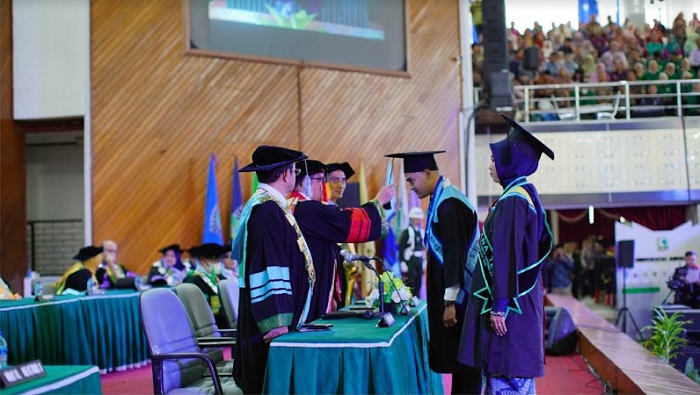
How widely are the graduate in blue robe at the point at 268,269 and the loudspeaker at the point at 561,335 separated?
591 centimetres

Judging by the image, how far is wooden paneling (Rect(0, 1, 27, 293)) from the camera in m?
11.5

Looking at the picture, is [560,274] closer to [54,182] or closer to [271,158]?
[54,182]

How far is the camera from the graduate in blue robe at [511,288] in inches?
154

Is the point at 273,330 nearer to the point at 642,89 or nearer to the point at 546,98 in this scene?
the point at 546,98

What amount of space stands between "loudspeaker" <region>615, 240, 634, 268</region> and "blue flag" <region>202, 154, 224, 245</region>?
629 cm

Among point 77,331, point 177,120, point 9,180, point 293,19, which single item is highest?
point 293,19

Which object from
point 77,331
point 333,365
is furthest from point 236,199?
point 333,365

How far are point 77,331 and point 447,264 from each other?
4.38 metres

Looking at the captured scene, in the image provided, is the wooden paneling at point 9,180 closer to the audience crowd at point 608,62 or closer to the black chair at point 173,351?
the audience crowd at point 608,62

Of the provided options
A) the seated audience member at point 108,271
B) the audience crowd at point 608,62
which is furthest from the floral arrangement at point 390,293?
the audience crowd at point 608,62

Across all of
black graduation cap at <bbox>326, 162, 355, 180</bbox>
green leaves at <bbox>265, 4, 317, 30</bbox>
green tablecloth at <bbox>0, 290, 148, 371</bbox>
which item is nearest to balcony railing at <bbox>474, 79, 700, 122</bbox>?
green leaves at <bbox>265, 4, 317, 30</bbox>

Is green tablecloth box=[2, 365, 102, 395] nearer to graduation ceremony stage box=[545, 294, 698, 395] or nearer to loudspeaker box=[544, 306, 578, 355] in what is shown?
Answer: graduation ceremony stage box=[545, 294, 698, 395]

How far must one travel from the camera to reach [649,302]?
42.8 ft

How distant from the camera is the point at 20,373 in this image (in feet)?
9.29
